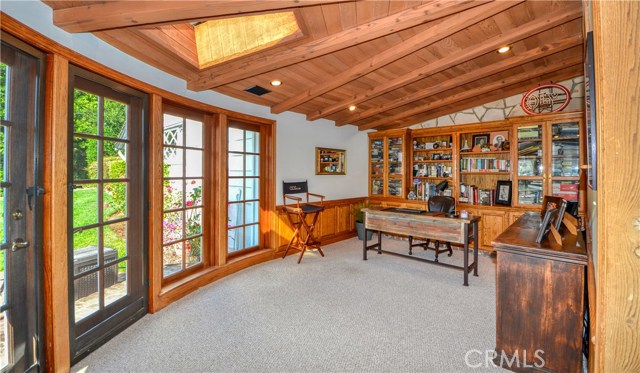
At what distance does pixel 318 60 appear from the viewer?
2.82 metres

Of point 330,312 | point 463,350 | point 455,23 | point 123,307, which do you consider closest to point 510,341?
point 463,350

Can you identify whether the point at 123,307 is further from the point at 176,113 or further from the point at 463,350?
the point at 463,350

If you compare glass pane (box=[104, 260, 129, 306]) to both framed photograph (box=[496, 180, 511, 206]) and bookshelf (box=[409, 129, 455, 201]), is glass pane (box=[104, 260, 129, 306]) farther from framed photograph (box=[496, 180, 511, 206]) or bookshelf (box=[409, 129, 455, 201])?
framed photograph (box=[496, 180, 511, 206])

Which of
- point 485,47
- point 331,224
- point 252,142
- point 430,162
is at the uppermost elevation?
point 485,47

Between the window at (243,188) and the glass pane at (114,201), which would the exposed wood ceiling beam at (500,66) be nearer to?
the window at (243,188)

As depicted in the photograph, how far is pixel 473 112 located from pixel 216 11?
479 cm

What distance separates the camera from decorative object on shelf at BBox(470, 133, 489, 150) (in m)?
4.95

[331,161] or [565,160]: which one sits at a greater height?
[331,161]

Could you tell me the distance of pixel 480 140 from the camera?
5004 mm

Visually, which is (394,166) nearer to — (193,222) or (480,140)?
(480,140)

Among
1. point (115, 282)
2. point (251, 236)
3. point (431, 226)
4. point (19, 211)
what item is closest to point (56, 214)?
point (19, 211)

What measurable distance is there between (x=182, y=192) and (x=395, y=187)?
4.07 metres

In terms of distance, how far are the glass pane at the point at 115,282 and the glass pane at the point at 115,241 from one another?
79mm

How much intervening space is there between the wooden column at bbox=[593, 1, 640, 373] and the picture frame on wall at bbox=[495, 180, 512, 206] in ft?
14.0
